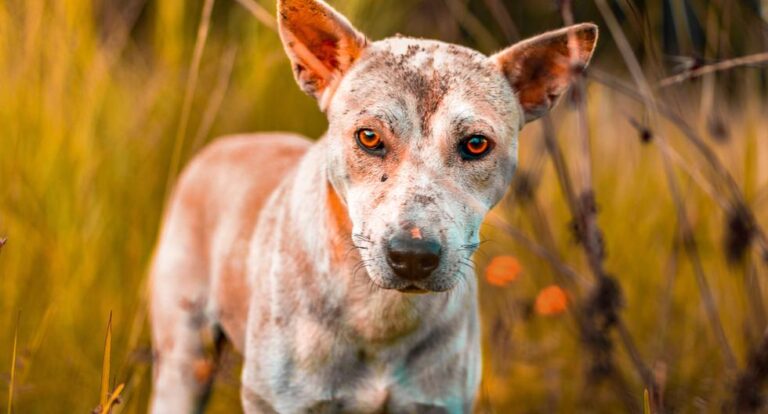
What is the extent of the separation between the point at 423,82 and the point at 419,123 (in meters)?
0.13

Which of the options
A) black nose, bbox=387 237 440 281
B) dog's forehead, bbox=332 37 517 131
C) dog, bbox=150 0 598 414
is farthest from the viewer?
dog's forehead, bbox=332 37 517 131

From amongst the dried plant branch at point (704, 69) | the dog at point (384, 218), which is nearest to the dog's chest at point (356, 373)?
the dog at point (384, 218)

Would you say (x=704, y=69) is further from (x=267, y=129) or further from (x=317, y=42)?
(x=267, y=129)

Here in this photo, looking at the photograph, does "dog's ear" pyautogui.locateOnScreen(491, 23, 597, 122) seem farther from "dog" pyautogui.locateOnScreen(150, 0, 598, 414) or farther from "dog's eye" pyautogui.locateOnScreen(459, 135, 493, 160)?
"dog's eye" pyautogui.locateOnScreen(459, 135, 493, 160)

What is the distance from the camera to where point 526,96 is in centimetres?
316

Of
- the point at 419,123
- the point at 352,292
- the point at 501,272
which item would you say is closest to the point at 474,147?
the point at 419,123

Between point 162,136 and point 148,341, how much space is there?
1056 mm

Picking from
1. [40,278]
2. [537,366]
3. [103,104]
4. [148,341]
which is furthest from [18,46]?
[537,366]

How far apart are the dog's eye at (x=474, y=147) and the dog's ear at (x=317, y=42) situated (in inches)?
19.0

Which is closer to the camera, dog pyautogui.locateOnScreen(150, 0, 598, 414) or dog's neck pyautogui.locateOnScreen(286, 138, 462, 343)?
dog pyautogui.locateOnScreen(150, 0, 598, 414)

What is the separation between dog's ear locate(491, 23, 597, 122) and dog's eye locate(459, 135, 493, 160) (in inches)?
12.2

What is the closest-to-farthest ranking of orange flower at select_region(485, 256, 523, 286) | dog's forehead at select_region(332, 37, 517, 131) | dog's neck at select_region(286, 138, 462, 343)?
dog's forehead at select_region(332, 37, 517, 131) → dog's neck at select_region(286, 138, 462, 343) → orange flower at select_region(485, 256, 523, 286)

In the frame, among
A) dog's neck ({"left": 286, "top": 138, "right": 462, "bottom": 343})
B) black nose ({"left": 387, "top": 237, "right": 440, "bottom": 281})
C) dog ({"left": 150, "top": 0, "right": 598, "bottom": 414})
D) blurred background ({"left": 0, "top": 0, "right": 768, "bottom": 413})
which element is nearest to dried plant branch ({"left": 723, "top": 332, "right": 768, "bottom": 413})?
blurred background ({"left": 0, "top": 0, "right": 768, "bottom": 413})

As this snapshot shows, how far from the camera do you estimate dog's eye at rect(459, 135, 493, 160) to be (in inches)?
112
